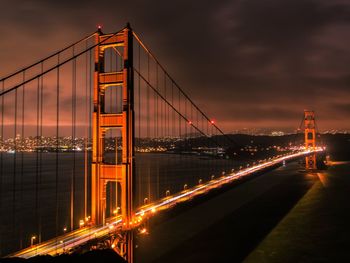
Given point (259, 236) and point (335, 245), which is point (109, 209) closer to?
point (259, 236)

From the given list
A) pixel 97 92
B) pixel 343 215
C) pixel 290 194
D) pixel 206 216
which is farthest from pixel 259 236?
pixel 290 194

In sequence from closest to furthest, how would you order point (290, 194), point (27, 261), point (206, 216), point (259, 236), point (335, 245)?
point (27, 261) → point (335, 245) → point (259, 236) → point (206, 216) → point (290, 194)

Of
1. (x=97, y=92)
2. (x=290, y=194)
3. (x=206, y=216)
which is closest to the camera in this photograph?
(x=97, y=92)

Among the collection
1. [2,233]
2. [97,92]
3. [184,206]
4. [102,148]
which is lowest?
[2,233]

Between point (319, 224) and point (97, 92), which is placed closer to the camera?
point (97, 92)

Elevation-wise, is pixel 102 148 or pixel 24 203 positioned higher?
pixel 102 148

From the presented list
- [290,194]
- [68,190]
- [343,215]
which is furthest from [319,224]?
[68,190]
